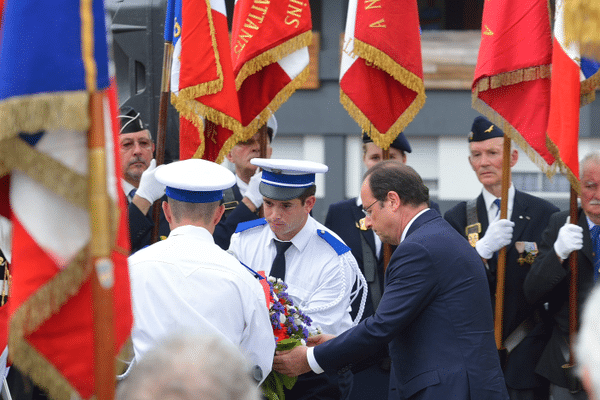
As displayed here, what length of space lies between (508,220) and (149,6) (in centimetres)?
328

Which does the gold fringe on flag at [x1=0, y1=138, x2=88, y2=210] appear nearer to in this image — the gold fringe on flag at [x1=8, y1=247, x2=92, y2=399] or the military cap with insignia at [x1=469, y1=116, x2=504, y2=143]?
the gold fringe on flag at [x1=8, y1=247, x2=92, y2=399]

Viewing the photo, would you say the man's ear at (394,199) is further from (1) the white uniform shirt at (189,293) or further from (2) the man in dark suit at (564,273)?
(2) the man in dark suit at (564,273)

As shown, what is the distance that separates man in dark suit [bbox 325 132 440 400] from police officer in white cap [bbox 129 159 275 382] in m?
1.54

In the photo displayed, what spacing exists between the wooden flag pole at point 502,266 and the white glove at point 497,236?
0.13 ft

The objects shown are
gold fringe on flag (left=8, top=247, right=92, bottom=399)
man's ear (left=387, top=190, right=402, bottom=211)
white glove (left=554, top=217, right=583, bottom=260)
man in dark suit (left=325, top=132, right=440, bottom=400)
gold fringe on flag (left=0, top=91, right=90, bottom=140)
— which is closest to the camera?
gold fringe on flag (left=0, top=91, right=90, bottom=140)

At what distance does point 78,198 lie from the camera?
1.81 m

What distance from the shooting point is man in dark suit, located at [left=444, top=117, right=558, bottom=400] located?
423cm

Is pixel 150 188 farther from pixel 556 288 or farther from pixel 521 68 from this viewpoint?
pixel 556 288

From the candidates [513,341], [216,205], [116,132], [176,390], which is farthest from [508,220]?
[176,390]

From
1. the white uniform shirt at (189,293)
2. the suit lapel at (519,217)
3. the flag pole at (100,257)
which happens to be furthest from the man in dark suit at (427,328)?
the flag pole at (100,257)

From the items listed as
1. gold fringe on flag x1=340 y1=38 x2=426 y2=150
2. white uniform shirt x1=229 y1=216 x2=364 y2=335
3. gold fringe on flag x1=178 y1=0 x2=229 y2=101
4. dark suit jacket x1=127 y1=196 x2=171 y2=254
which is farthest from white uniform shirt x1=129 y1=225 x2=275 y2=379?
gold fringe on flag x1=340 y1=38 x2=426 y2=150

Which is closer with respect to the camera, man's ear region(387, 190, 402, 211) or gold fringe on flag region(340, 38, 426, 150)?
man's ear region(387, 190, 402, 211)

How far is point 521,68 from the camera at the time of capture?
423 centimetres

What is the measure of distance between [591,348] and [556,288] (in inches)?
128
